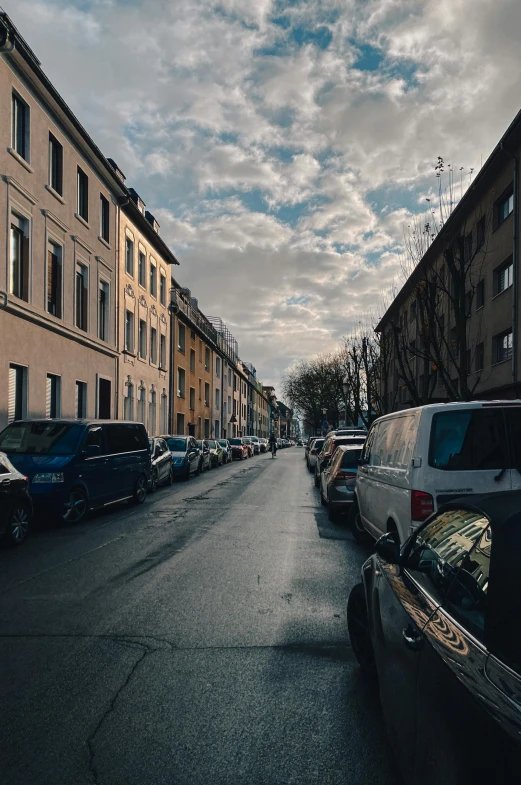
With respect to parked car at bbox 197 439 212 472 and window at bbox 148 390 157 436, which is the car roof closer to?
parked car at bbox 197 439 212 472

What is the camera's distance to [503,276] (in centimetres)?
2267

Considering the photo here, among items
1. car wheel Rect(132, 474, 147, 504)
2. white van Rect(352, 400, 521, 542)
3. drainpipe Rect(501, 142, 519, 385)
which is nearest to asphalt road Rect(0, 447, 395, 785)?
white van Rect(352, 400, 521, 542)

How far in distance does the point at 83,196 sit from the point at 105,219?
260 cm

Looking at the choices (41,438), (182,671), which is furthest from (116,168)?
(182,671)

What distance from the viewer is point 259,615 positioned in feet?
18.2

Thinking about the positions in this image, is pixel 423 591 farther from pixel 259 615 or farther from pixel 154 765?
pixel 259 615

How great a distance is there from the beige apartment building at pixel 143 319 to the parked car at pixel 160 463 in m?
7.41

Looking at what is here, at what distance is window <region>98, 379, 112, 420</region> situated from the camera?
25047 millimetres

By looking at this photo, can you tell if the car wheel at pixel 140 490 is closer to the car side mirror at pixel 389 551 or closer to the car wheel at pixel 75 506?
the car wheel at pixel 75 506

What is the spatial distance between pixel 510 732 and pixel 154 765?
6.28 feet

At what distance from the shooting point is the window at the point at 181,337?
3984cm

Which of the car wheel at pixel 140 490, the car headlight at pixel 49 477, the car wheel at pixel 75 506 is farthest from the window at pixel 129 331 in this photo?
the car headlight at pixel 49 477

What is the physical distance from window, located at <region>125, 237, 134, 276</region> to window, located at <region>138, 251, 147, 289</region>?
1.57 metres

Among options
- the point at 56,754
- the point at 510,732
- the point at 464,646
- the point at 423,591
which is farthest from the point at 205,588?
the point at 510,732
